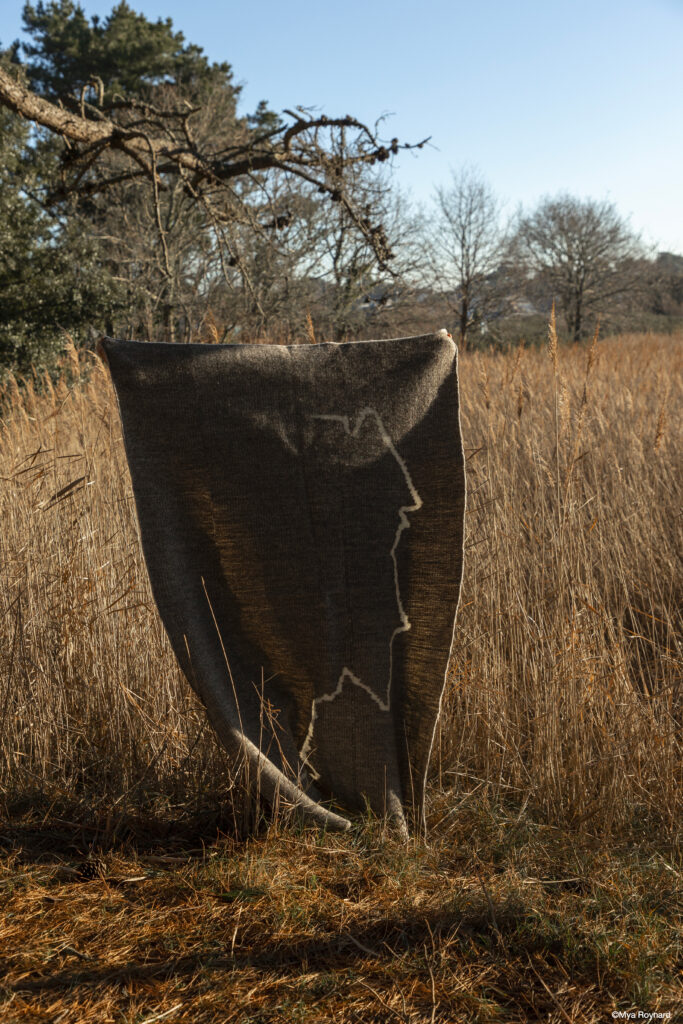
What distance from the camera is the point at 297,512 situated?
1.68 meters

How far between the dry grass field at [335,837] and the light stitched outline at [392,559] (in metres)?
0.26

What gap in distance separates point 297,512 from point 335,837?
0.79 metres

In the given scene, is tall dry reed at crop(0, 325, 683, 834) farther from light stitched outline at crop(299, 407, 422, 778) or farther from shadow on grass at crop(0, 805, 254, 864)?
light stitched outline at crop(299, 407, 422, 778)

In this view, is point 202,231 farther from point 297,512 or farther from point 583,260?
point 583,260

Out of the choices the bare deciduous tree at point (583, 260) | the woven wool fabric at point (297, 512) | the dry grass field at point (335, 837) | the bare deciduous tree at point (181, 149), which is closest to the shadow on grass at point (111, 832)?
the dry grass field at point (335, 837)

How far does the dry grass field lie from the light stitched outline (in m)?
0.26

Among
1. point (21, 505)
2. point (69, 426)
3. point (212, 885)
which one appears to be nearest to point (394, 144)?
point (69, 426)

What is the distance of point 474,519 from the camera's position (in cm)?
262

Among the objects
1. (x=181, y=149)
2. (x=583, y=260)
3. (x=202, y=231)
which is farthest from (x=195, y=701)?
(x=583, y=260)

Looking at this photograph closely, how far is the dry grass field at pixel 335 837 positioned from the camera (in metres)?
1.40

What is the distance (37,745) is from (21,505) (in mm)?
768

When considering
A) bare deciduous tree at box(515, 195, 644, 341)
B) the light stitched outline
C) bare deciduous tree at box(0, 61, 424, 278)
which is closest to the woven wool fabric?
the light stitched outline

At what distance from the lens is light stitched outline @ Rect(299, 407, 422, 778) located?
1670 mm

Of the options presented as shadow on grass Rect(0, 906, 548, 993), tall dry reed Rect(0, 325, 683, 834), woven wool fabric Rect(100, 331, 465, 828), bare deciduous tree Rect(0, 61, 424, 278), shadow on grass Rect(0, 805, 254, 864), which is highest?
bare deciduous tree Rect(0, 61, 424, 278)
